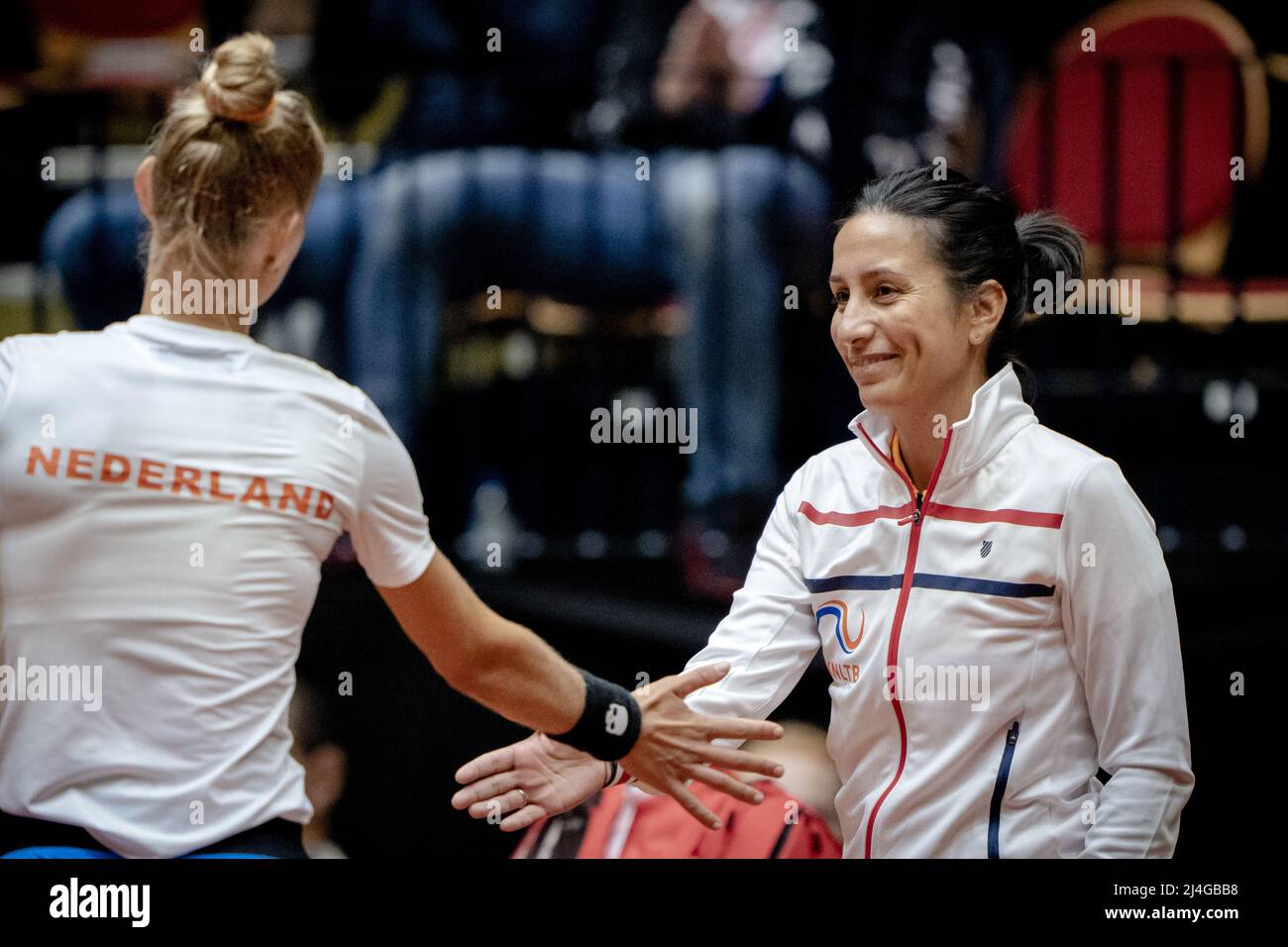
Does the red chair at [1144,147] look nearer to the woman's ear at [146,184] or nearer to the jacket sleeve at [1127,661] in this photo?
the jacket sleeve at [1127,661]

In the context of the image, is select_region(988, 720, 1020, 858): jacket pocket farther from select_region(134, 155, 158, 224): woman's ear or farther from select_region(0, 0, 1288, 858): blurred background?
select_region(134, 155, 158, 224): woman's ear

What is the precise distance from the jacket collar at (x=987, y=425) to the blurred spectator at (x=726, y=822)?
2.87 feet

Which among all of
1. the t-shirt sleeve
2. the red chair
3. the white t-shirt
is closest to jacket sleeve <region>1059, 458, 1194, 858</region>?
the t-shirt sleeve

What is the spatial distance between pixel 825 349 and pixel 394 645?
124 centimetres

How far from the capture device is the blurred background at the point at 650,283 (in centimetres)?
338

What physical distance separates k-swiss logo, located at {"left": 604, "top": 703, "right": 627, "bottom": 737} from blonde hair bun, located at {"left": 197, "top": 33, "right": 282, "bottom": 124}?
3.38ft

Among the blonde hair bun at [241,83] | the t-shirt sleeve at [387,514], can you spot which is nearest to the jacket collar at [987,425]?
the t-shirt sleeve at [387,514]

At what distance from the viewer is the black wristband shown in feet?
7.42

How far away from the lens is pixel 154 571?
6.03 ft

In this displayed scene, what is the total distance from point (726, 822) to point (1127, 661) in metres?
1.02

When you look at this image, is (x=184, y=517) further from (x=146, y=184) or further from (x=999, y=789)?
(x=999, y=789)

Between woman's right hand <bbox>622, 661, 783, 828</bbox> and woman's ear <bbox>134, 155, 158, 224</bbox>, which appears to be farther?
woman's right hand <bbox>622, 661, 783, 828</bbox>

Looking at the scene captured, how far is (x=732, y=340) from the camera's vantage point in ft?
11.3
